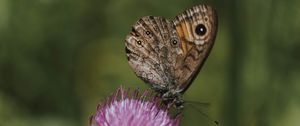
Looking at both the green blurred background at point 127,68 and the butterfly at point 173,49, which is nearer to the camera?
the butterfly at point 173,49

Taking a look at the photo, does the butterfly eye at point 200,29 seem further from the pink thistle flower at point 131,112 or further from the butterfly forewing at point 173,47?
the pink thistle flower at point 131,112

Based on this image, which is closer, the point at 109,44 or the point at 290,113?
the point at 290,113

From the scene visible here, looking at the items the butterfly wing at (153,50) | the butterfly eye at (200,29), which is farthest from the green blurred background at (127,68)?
the butterfly eye at (200,29)

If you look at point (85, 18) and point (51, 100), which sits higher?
point (85, 18)

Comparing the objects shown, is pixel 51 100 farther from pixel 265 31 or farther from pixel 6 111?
pixel 265 31

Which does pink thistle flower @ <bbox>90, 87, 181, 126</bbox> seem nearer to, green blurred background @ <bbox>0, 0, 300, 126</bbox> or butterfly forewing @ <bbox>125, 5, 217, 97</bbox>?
butterfly forewing @ <bbox>125, 5, 217, 97</bbox>

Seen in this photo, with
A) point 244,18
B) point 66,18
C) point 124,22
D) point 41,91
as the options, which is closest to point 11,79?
point 41,91

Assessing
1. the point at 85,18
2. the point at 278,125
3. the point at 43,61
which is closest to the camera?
the point at 278,125
